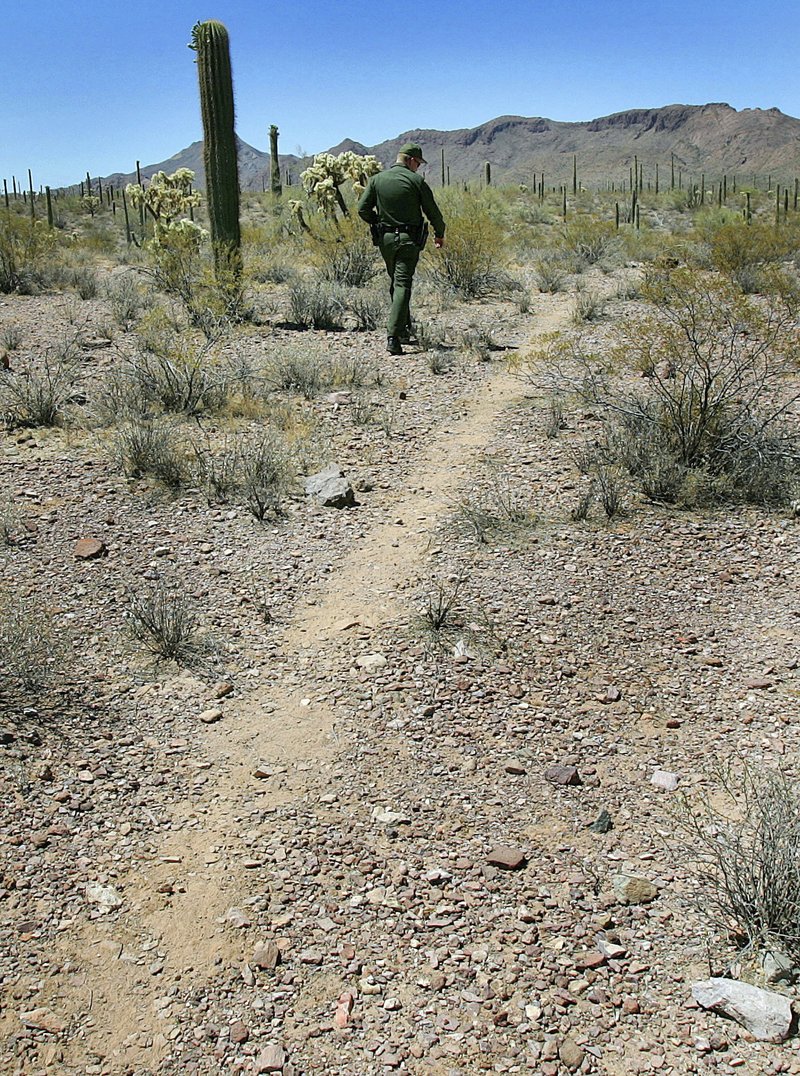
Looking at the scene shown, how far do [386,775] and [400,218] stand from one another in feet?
26.4

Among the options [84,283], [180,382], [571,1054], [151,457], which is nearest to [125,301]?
[84,283]

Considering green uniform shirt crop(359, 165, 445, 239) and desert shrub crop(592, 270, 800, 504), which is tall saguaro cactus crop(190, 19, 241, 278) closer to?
green uniform shirt crop(359, 165, 445, 239)

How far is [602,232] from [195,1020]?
18.9 metres

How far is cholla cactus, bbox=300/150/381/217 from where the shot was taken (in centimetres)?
1886

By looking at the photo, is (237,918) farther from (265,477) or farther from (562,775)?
(265,477)

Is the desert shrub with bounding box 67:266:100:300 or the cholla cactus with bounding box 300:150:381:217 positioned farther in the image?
the cholla cactus with bounding box 300:150:381:217

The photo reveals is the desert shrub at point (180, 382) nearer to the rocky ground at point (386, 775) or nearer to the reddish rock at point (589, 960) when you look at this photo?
the rocky ground at point (386, 775)

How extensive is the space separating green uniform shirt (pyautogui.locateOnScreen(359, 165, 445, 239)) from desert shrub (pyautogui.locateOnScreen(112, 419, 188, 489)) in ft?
15.6

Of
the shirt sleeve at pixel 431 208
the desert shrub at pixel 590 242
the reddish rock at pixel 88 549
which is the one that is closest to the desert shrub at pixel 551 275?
the desert shrub at pixel 590 242

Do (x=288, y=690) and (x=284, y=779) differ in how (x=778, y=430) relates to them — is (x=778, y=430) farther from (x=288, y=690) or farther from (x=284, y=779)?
(x=284, y=779)

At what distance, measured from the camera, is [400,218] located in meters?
10.7

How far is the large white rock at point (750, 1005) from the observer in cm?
286

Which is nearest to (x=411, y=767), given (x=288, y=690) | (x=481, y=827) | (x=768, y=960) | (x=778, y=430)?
(x=481, y=827)

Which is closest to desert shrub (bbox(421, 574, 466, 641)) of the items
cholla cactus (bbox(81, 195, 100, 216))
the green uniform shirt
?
the green uniform shirt
